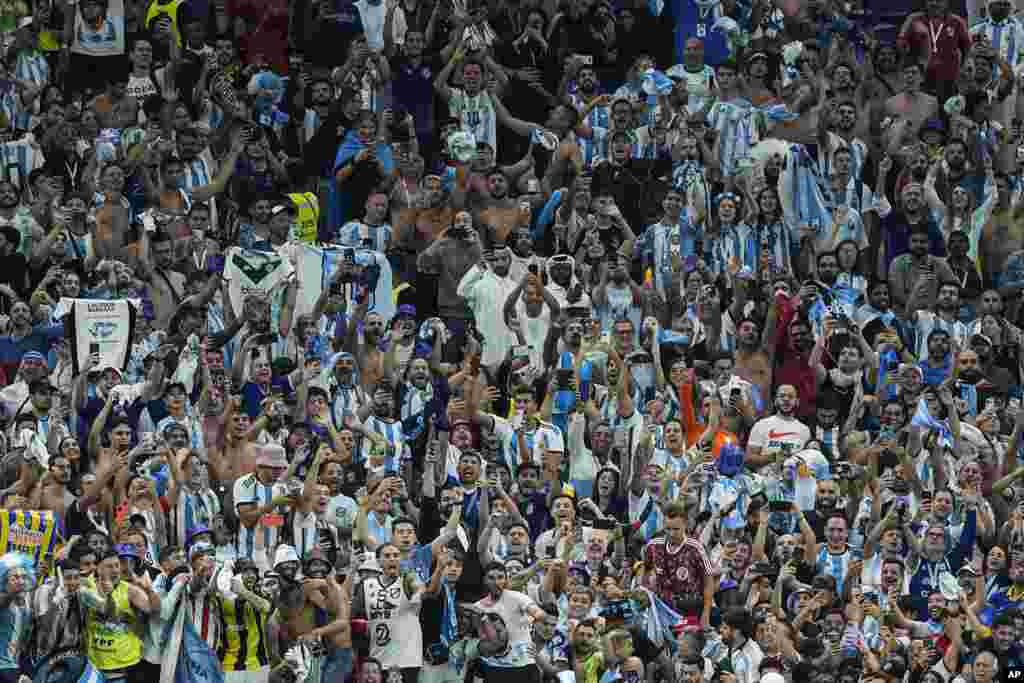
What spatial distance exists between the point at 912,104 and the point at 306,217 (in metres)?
6.71

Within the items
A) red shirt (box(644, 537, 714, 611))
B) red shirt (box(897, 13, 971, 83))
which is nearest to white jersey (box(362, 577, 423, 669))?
red shirt (box(644, 537, 714, 611))

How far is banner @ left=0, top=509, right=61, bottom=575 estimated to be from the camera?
3136cm

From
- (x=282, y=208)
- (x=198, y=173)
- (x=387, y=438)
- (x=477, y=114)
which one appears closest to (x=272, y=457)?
(x=387, y=438)

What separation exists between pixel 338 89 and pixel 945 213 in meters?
6.34

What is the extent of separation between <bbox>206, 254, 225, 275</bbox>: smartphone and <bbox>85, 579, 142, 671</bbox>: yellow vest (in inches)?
208

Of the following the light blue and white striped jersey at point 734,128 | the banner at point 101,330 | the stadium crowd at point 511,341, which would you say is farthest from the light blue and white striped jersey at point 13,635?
the light blue and white striped jersey at point 734,128

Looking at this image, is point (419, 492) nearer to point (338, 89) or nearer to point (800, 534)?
point (800, 534)

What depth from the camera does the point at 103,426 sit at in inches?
1305

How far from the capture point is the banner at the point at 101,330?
34.1 metres

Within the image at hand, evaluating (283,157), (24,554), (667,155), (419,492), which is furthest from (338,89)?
(24,554)

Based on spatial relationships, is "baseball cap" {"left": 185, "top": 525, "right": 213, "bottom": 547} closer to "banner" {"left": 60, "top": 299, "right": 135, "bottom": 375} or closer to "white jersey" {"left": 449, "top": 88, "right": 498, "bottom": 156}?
"banner" {"left": 60, "top": 299, "right": 135, "bottom": 375}

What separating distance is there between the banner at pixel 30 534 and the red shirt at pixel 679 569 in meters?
5.34

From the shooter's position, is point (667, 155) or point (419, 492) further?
point (667, 155)

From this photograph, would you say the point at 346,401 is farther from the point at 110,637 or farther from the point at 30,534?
the point at 110,637
